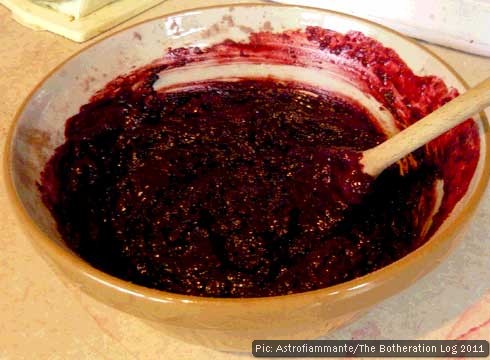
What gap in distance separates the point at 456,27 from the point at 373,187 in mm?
544

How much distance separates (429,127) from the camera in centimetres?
69

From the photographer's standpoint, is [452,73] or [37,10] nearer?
[452,73]

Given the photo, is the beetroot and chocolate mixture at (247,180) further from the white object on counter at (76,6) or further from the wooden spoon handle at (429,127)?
the white object on counter at (76,6)

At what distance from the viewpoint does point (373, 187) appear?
774 mm

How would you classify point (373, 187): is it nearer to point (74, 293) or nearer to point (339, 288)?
point (339, 288)

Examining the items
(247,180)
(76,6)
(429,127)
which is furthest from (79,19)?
(429,127)

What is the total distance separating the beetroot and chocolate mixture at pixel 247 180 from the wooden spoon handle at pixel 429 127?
0.03m

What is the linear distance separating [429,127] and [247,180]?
26cm

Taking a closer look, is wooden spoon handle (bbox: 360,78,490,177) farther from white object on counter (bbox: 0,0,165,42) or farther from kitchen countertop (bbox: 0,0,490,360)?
white object on counter (bbox: 0,0,165,42)

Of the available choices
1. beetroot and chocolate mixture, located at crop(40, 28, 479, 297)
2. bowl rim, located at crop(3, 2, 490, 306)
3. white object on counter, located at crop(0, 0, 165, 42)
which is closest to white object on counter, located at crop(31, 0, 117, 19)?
white object on counter, located at crop(0, 0, 165, 42)

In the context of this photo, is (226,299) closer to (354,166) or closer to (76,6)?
(354,166)

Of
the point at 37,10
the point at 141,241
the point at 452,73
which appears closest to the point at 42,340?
the point at 141,241

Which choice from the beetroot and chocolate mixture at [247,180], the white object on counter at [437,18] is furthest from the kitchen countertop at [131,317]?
the white object on counter at [437,18]

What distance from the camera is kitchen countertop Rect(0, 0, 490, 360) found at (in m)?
0.68
